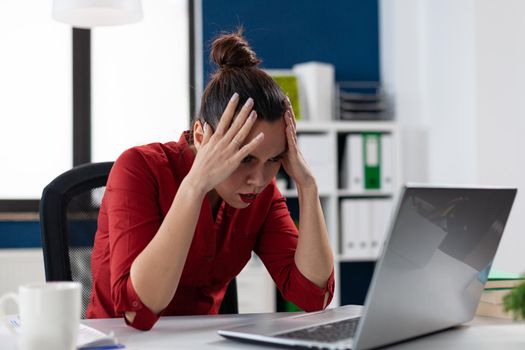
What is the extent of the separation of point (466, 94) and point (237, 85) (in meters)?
2.37

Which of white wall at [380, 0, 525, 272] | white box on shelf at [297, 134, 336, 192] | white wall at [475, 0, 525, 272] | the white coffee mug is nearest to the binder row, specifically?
white box on shelf at [297, 134, 336, 192]

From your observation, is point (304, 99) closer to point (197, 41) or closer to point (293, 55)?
point (293, 55)

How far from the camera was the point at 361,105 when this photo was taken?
4.02 metres

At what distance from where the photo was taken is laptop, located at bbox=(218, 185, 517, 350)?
93 centimetres

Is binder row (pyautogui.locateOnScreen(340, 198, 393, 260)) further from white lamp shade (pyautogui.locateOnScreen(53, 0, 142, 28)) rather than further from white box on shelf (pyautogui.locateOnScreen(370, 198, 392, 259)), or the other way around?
white lamp shade (pyautogui.locateOnScreen(53, 0, 142, 28))

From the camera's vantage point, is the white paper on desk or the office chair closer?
the white paper on desk

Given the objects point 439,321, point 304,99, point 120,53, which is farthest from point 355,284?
point 439,321

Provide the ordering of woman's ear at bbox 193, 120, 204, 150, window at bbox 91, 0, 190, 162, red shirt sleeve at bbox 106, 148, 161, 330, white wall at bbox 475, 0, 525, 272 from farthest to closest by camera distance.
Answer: window at bbox 91, 0, 190, 162
white wall at bbox 475, 0, 525, 272
woman's ear at bbox 193, 120, 204, 150
red shirt sleeve at bbox 106, 148, 161, 330

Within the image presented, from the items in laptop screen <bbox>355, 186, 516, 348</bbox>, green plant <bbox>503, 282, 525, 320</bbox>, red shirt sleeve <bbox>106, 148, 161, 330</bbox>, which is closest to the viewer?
laptop screen <bbox>355, 186, 516, 348</bbox>

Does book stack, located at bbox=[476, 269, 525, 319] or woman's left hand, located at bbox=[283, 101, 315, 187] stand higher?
woman's left hand, located at bbox=[283, 101, 315, 187]

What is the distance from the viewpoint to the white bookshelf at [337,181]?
379 centimetres

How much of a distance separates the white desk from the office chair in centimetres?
26

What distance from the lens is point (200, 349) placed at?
3.50 feet

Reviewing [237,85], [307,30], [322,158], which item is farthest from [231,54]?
[307,30]
